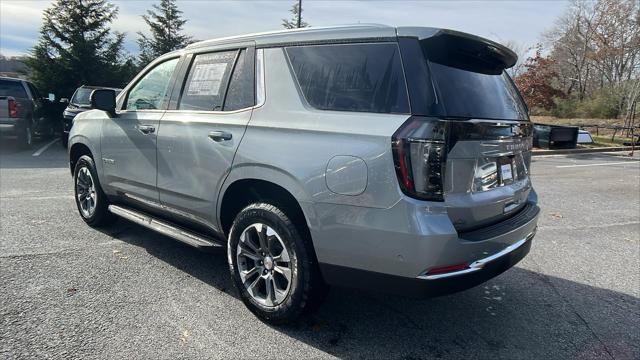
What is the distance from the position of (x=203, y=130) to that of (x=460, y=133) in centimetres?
187

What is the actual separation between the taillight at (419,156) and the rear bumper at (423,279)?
1.51ft

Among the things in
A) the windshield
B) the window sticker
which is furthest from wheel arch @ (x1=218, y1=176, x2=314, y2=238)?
the windshield

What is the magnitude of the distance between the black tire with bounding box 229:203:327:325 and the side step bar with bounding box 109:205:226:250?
22.9 inches

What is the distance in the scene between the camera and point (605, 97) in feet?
109

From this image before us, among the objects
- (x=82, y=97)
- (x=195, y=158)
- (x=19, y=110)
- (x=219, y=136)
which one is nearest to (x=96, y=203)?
(x=195, y=158)

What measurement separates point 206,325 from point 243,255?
0.52 m

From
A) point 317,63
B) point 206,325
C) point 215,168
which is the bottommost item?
point 206,325

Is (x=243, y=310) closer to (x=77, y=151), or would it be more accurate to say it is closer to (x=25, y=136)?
(x=77, y=151)

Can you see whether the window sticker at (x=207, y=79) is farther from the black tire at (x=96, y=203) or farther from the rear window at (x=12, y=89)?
the rear window at (x=12, y=89)

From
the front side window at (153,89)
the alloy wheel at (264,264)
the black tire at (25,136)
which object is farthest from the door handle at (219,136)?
the black tire at (25,136)

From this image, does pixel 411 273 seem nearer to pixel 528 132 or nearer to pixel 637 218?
pixel 528 132

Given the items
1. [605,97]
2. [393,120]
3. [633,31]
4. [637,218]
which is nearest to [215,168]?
[393,120]

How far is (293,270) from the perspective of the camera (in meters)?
2.73

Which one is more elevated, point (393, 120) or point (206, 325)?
point (393, 120)
